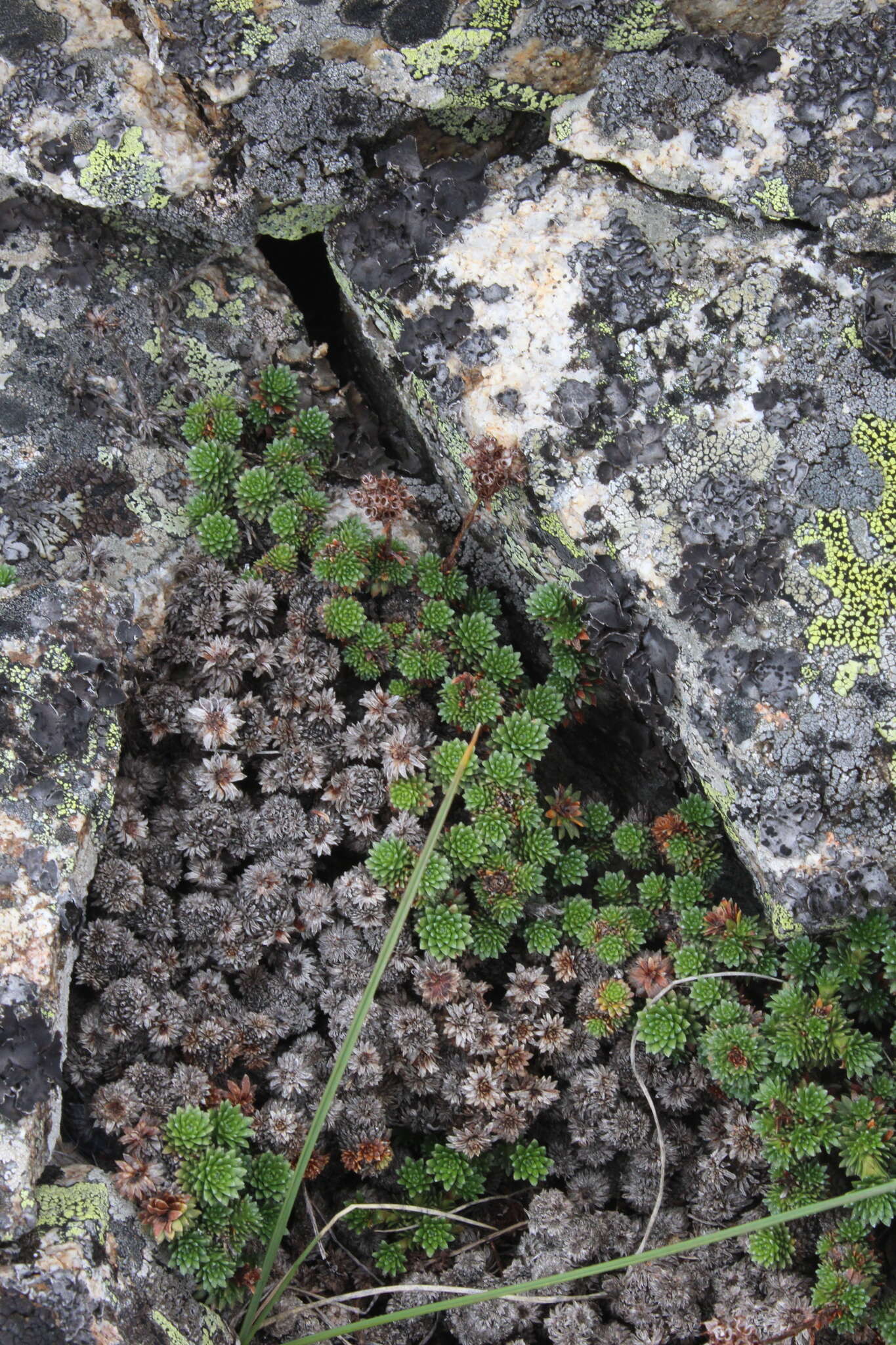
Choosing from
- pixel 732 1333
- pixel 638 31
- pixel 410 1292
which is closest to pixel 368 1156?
pixel 410 1292

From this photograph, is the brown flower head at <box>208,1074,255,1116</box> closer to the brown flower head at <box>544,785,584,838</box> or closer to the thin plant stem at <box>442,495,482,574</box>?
the brown flower head at <box>544,785,584,838</box>

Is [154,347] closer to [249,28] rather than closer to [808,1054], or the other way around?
[249,28]

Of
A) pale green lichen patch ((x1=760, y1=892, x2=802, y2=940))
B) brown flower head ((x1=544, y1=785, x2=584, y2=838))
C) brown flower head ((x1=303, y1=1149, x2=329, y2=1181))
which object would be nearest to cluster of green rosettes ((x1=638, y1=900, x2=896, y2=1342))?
→ pale green lichen patch ((x1=760, y1=892, x2=802, y2=940))

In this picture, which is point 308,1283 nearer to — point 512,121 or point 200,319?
point 200,319

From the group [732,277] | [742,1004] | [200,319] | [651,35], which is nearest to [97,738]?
[200,319]

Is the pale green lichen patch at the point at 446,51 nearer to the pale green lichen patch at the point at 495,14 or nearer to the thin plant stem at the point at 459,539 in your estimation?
the pale green lichen patch at the point at 495,14

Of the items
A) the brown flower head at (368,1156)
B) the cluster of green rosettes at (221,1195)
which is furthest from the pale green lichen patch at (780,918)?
the cluster of green rosettes at (221,1195)
